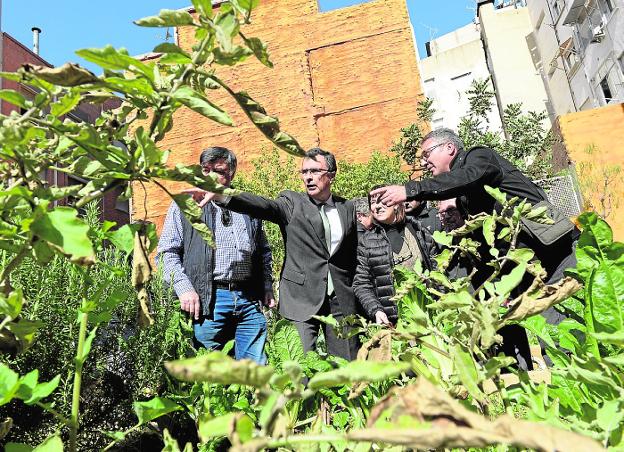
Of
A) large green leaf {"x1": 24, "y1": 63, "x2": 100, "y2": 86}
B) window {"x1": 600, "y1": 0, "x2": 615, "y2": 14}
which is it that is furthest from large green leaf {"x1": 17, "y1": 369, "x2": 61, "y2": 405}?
window {"x1": 600, "y1": 0, "x2": 615, "y2": 14}

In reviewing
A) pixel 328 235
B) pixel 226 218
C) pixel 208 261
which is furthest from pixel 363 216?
pixel 208 261

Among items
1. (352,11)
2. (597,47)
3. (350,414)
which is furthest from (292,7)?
(350,414)

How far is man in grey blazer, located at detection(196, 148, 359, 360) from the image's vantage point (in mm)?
3350

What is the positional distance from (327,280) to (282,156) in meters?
16.1

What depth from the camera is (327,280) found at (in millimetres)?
3578

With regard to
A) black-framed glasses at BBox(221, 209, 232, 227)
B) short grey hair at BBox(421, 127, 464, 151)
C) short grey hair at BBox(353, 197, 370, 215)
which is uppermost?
short grey hair at BBox(421, 127, 464, 151)

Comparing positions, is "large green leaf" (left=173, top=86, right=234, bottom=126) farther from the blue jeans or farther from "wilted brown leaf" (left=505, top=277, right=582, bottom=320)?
the blue jeans

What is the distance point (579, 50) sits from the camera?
2364 centimetres

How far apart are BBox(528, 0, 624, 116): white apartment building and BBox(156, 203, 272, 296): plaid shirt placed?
67.7 ft

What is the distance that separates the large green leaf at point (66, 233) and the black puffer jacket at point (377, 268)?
3249mm

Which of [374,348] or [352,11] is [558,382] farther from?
[352,11]

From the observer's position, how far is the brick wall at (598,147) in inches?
634

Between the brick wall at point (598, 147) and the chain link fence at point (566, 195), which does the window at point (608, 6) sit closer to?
the brick wall at point (598, 147)

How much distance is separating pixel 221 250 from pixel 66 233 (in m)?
2.97
